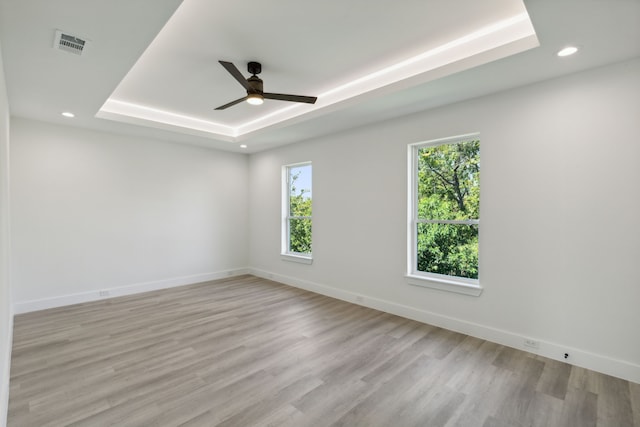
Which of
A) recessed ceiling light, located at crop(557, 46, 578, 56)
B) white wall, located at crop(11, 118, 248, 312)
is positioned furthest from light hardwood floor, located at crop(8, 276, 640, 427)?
recessed ceiling light, located at crop(557, 46, 578, 56)

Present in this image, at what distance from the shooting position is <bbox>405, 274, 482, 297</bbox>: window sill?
341cm

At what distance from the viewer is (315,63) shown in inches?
123

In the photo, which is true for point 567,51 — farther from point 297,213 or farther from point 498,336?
point 297,213

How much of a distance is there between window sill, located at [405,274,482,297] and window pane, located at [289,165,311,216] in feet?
7.63

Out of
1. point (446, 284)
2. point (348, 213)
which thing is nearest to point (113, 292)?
point (348, 213)

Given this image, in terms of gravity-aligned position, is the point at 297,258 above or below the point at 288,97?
below

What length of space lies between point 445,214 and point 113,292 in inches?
202

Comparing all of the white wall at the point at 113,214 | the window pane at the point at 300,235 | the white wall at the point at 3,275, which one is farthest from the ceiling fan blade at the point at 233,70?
the white wall at the point at 113,214

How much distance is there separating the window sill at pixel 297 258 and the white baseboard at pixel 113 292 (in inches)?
52.7

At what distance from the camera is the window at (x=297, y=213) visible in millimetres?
5562

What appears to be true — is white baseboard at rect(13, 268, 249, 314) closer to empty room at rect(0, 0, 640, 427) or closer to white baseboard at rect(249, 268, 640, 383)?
empty room at rect(0, 0, 640, 427)

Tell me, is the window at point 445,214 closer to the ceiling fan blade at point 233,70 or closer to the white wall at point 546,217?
the white wall at point 546,217

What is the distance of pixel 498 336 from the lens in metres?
3.23

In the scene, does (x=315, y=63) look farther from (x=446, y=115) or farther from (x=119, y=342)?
(x=119, y=342)
